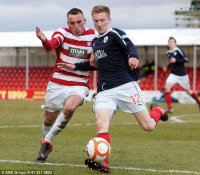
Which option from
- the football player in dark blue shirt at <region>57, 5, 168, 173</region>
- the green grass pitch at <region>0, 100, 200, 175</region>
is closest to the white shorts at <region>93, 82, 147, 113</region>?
the football player in dark blue shirt at <region>57, 5, 168, 173</region>

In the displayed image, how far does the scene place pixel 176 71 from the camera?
24016mm

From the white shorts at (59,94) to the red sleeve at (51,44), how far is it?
28.6 inches

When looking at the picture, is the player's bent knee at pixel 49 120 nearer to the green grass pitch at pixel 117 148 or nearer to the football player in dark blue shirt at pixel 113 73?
the green grass pitch at pixel 117 148

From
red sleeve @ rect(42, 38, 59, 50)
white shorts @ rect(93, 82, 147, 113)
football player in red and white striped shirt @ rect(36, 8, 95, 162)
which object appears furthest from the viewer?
football player in red and white striped shirt @ rect(36, 8, 95, 162)

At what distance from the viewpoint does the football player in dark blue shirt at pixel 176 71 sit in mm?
23562

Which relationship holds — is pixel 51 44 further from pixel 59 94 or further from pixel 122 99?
pixel 122 99

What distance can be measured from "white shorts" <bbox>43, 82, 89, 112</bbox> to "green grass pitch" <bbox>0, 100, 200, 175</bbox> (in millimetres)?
816

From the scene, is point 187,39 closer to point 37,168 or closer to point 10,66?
point 10,66

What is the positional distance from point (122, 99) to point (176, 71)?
14596 millimetres

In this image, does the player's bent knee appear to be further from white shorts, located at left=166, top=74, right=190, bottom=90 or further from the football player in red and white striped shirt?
white shorts, located at left=166, top=74, right=190, bottom=90

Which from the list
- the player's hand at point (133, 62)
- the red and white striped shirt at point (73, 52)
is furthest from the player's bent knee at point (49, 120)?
the player's hand at point (133, 62)

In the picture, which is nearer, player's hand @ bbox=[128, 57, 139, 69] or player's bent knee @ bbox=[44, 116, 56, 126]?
player's hand @ bbox=[128, 57, 139, 69]

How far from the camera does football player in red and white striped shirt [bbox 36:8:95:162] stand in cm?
1062

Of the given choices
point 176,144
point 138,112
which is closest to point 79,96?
point 138,112
